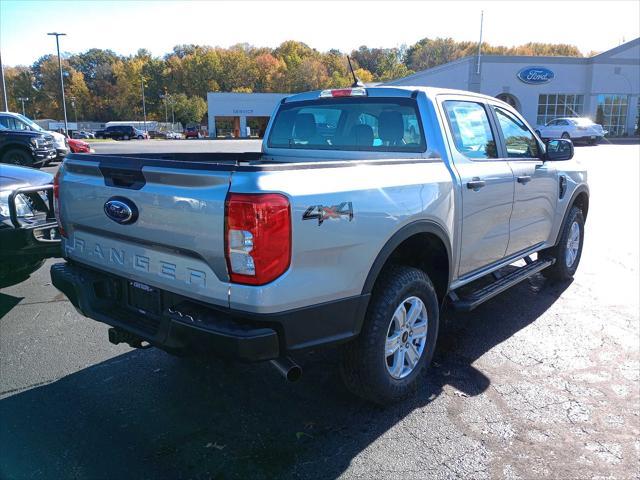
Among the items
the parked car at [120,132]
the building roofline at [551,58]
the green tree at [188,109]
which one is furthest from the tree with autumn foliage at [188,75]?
the building roofline at [551,58]

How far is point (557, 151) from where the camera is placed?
5020mm

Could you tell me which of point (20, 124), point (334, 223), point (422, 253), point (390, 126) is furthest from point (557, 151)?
point (20, 124)

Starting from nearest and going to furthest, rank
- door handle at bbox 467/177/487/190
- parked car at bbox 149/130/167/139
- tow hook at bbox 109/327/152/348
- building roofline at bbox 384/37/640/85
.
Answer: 1. tow hook at bbox 109/327/152/348
2. door handle at bbox 467/177/487/190
3. building roofline at bbox 384/37/640/85
4. parked car at bbox 149/130/167/139

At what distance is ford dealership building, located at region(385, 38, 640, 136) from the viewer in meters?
41.5

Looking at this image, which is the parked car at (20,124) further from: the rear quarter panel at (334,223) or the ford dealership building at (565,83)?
the ford dealership building at (565,83)

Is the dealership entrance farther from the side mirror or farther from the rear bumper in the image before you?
the rear bumper

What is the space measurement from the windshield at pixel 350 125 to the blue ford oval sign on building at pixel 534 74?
41.7m

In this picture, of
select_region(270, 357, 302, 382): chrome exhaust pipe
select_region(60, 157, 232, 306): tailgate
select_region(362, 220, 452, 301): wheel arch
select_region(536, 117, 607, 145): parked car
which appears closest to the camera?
select_region(60, 157, 232, 306): tailgate

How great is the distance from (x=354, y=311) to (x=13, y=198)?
3430 mm

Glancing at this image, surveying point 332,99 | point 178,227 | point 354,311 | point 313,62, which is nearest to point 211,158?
point 332,99

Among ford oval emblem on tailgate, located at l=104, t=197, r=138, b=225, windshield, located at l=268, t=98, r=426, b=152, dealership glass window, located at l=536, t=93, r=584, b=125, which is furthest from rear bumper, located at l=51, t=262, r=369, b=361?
dealership glass window, located at l=536, t=93, r=584, b=125

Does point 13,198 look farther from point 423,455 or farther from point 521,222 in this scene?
point 521,222

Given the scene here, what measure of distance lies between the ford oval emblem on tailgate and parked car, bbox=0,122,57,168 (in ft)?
52.7

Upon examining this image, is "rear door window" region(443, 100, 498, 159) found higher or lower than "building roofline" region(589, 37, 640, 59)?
lower
